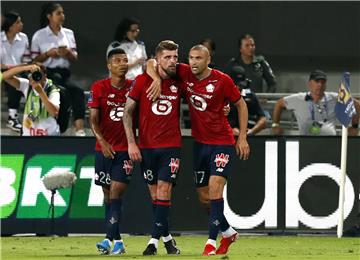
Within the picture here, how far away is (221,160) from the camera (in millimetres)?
17078

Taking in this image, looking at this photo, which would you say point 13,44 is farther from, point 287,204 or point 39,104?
point 287,204

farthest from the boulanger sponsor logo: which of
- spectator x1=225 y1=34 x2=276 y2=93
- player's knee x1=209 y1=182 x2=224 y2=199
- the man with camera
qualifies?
player's knee x1=209 y1=182 x2=224 y2=199

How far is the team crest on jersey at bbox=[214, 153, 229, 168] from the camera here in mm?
17078

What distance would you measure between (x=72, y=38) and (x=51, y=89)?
2.20 meters

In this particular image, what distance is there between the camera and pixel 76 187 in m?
21.2

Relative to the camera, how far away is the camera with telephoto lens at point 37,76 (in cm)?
2073

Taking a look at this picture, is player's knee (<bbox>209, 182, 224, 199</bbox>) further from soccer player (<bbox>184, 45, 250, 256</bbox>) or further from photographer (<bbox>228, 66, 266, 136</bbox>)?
photographer (<bbox>228, 66, 266, 136</bbox>)

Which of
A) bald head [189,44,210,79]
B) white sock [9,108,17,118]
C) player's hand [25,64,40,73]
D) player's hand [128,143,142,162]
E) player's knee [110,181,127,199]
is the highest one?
bald head [189,44,210,79]

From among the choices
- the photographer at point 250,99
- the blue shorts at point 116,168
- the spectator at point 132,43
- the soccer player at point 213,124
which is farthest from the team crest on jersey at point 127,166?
the spectator at point 132,43

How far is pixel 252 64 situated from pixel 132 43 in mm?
1935

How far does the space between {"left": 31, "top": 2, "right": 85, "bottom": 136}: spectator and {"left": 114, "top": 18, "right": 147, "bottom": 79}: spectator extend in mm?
798

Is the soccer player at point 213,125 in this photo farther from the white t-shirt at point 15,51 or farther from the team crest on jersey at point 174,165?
the white t-shirt at point 15,51

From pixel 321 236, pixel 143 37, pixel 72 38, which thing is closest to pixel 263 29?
pixel 143 37

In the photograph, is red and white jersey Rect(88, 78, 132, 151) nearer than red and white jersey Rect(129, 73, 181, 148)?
No
